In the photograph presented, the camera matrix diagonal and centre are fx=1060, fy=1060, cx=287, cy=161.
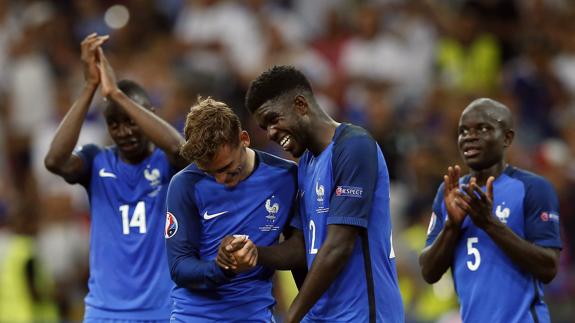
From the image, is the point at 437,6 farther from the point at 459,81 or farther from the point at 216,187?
the point at 216,187

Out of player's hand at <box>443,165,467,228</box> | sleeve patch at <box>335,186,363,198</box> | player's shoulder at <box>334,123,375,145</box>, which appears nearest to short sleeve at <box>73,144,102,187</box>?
player's shoulder at <box>334,123,375,145</box>

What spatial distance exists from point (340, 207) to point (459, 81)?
8347mm

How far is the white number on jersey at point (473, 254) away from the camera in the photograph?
6.93 meters

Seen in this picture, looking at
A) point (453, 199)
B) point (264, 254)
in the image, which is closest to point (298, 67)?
point (453, 199)

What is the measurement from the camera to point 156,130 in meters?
7.20

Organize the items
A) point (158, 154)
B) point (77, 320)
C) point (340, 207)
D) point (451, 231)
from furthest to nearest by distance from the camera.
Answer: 1. point (77, 320)
2. point (158, 154)
3. point (451, 231)
4. point (340, 207)

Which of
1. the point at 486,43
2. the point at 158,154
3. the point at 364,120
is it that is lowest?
the point at 158,154

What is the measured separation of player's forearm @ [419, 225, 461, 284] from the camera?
695 cm

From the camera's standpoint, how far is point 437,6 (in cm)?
1491

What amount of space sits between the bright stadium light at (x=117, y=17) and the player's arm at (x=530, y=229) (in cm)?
907

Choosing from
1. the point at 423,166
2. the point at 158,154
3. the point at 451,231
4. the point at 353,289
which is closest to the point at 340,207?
the point at 353,289

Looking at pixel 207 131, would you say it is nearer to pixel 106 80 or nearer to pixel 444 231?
pixel 106 80

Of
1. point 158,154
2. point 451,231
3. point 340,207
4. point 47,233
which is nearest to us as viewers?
point 340,207

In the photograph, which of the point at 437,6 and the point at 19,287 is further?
the point at 437,6
